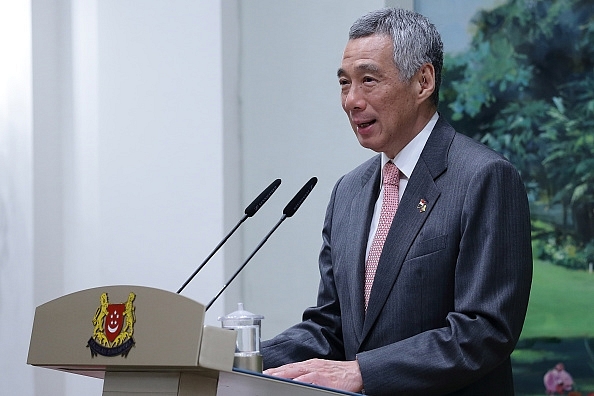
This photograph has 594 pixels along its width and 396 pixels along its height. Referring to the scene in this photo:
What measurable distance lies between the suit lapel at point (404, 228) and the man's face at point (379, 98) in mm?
143

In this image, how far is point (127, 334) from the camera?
158cm

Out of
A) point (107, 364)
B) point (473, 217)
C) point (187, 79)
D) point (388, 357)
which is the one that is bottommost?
point (388, 357)

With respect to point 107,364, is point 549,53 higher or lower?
higher

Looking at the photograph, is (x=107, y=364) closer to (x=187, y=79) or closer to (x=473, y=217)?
(x=473, y=217)

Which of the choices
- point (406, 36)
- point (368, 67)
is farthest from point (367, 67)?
point (406, 36)

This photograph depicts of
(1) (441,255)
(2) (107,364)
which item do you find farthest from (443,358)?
(2) (107,364)

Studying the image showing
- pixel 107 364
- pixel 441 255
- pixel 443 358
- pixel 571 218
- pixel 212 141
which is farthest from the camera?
pixel 212 141

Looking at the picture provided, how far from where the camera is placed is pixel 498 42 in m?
4.38

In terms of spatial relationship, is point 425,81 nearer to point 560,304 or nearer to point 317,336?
point 317,336

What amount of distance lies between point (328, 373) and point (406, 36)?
938 millimetres

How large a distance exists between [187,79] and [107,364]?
3027 mm

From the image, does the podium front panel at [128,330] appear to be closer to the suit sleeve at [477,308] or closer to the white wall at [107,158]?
the suit sleeve at [477,308]

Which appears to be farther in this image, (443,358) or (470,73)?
(470,73)

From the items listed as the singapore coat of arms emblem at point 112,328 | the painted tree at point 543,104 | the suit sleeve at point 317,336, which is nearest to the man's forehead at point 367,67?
the suit sleeve at point 317,336
